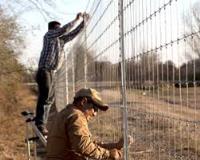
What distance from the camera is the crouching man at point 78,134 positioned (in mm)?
6383

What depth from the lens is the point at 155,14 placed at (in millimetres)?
5855

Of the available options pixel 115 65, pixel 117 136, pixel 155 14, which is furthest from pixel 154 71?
pixel 117 136

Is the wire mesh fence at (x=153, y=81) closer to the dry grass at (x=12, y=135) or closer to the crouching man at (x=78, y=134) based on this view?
the crouching man at (x=78, y=134)

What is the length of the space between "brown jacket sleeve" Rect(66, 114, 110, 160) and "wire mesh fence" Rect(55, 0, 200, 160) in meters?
0.54

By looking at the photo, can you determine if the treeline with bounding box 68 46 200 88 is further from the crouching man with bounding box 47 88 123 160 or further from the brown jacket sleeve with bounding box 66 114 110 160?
the brown jacket sleeve with bounding box 66 114 110 160

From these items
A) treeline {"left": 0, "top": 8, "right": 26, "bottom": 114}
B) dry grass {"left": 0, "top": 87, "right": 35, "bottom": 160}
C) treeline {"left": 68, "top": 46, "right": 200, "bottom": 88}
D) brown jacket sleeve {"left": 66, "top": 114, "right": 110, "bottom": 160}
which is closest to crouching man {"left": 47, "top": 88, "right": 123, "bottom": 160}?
brown jacket sleeve {"left": 66, "top": 114, "right": 110, "bottom": 160}

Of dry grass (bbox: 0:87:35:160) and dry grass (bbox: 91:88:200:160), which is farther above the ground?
dry grass (bbox: 91:88:200:160)

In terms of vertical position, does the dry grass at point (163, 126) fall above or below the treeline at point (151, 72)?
below

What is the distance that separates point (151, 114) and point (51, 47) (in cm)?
528

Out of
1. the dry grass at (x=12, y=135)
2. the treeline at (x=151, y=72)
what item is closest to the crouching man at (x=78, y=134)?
the treeline at (x=151, y=72)

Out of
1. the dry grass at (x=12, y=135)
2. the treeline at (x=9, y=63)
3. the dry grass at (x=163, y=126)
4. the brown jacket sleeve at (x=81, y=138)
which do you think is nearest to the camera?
the dry grass at (x=163, y=126)

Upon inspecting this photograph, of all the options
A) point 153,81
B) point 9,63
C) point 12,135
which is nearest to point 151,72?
point 153,81

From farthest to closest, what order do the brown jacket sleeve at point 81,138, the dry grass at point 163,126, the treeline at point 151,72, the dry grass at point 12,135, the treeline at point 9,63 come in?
the treeline at point 9,63
the dry grass at point 12,135
the brown jacket sleeve at point 81,138
the dry grass at point 163,126
the treeline at point 151,72

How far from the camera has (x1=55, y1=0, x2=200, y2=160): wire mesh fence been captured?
16.7 feet
